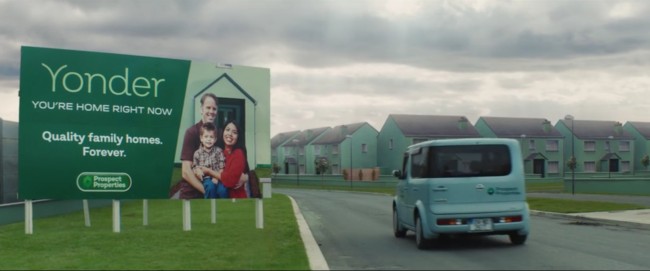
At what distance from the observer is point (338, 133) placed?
9525 centimetres

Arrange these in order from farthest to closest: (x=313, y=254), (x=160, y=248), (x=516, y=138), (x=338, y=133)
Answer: (x=338, y=133) → (x=516, y=138) → (x=160, y=248) → (x=313, y=254)

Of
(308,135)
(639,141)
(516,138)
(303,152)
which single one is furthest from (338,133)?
(639,141)

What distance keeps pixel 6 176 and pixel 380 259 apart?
55.5 ft

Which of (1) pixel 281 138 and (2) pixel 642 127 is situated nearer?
(2) pixel 642 127

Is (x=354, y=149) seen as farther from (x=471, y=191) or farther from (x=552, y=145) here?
(x=471, y=191)

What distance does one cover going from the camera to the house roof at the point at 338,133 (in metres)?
92.1

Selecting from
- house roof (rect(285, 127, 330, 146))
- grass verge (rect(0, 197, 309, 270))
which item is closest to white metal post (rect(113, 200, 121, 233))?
grass verge (rect(0, 197, 309, 270))

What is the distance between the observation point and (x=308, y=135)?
107 m

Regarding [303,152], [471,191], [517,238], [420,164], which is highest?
[303,152]

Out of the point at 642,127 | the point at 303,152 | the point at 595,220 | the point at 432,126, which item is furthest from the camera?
the point at 303,152

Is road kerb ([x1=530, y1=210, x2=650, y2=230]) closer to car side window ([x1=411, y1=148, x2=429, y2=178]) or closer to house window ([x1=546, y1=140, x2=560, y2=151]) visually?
car side window ([x1=411, y1=148, x2=429, y2=178])

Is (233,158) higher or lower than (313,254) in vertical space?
higher

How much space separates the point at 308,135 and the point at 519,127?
33845 millimetres

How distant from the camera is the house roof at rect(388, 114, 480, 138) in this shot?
8244 centimetres
